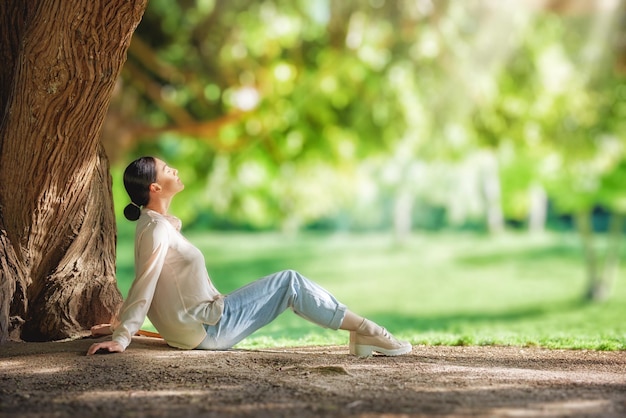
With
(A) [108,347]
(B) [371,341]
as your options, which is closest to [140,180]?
(A) [108,347]

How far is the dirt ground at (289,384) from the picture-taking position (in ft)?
13.0

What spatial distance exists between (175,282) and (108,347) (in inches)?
21.3

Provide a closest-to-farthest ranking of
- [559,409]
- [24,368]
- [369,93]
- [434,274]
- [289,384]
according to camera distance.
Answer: [559,409] → [289,384] → [24,368] → [369,93] → [434,274]

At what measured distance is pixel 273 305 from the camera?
17.4ft

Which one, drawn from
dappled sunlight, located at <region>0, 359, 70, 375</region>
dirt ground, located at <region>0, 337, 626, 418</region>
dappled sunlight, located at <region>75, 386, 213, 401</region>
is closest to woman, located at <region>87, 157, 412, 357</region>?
dirt ground, located at <region>0, 337, 626, 418</region>

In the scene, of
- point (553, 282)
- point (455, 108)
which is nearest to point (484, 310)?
point (553, 282)

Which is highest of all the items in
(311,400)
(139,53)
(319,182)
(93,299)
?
(139,53)

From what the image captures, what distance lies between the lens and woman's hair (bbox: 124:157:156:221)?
5.32 m

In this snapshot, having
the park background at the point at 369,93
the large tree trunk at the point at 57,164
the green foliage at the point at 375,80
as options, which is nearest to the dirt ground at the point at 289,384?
the large tree trunk at the point at 57,164

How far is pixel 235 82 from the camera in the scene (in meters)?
14.3

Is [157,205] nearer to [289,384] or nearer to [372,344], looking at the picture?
[289,384]

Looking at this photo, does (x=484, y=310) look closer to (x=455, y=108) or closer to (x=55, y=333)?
(x=455, y=108)

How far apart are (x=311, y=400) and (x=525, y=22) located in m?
11.0

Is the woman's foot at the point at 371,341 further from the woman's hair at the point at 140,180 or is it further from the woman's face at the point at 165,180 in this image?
the woman's hair at the point at 140,180
